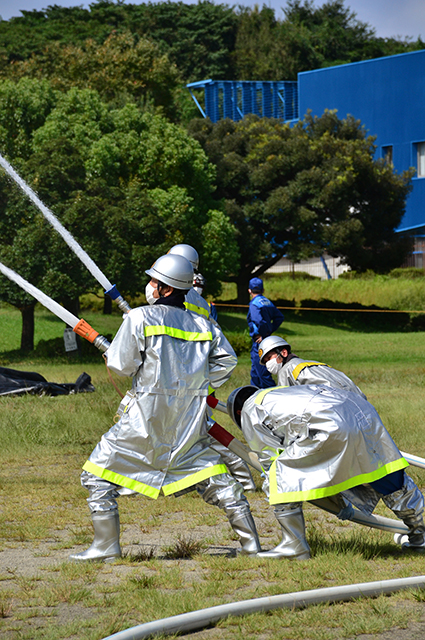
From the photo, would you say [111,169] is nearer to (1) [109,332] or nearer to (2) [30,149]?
(2) [30,149]

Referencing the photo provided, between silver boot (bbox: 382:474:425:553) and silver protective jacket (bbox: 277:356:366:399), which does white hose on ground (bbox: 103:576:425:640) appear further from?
silver protective jacket (bbox: 277:356:366:399)

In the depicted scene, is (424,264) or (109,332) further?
(424,264)

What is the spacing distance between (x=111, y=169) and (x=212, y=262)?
5.18m

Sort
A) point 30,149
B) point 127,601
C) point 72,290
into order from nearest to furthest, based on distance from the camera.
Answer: point 127,601
point 72,290
point 30,149

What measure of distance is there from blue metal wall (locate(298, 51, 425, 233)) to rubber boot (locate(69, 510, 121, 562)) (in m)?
33.9

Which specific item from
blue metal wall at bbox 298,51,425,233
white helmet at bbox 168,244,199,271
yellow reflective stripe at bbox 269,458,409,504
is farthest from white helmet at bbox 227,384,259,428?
blue metal wall at bbox 298,51,425,233

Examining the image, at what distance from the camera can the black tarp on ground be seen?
12914mm

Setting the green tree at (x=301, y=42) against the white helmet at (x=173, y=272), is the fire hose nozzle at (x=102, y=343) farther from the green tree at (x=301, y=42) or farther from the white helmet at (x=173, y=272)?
the green tree at (x=301, y=42)

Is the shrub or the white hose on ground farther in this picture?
the shrub

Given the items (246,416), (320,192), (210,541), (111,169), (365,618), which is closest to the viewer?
(365,618)

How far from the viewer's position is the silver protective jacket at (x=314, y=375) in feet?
15.7

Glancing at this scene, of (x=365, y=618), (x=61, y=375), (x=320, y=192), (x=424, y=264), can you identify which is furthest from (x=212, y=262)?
(x=365, y=618)

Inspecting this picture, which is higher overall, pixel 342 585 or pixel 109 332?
pixel 342 585

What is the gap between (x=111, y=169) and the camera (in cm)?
2403
